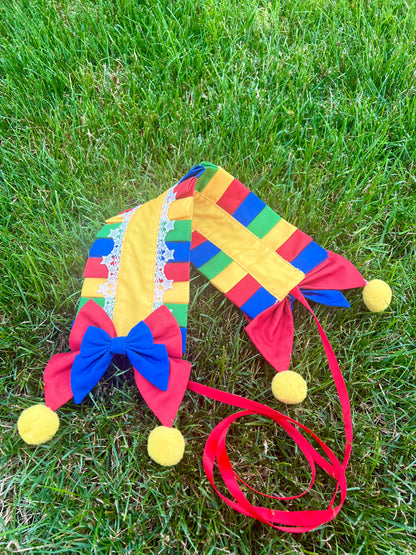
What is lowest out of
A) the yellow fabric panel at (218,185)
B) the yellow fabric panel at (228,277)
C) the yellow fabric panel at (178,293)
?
the yellow fabric panel at (228,277)

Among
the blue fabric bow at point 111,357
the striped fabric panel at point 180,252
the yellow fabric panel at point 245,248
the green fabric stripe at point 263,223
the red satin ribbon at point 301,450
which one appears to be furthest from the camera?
the green fabric stripe at point 263,223

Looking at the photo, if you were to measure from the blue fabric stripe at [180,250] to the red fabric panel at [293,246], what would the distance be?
34cm

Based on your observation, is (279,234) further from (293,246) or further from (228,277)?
(228,277)

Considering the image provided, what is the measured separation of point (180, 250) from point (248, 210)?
0.33 metres

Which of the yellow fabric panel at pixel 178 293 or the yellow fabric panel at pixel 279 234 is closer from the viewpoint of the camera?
the yellow fabric panel at pixel 178 293

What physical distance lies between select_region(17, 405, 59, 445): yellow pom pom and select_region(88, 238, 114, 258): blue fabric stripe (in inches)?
19.7

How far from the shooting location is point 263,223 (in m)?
1.59

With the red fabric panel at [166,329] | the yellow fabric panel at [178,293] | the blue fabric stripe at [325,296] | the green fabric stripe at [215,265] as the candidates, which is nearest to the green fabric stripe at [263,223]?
the green fabric stripe at [215,265]

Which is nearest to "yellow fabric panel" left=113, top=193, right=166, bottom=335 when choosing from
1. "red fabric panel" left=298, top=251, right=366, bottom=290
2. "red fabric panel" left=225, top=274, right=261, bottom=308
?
"red fabric panel" left=225, top=274, right=261, bottom=308

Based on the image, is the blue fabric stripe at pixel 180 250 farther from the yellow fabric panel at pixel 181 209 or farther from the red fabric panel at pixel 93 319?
the red fabric panel at pixel 93 319

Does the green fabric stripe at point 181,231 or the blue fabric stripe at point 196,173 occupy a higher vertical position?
the blue fabric stripe at point 196,173

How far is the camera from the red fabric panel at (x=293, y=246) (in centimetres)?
156

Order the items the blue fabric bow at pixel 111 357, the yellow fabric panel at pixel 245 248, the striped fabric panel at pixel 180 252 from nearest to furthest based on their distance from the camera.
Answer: the blue fabric bow at pixel 111 357 < the striped fabric panel at pixel 180 252 < the yellow fabric panel at pixel 245 248

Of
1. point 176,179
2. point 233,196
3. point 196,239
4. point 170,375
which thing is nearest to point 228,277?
point 196,239
